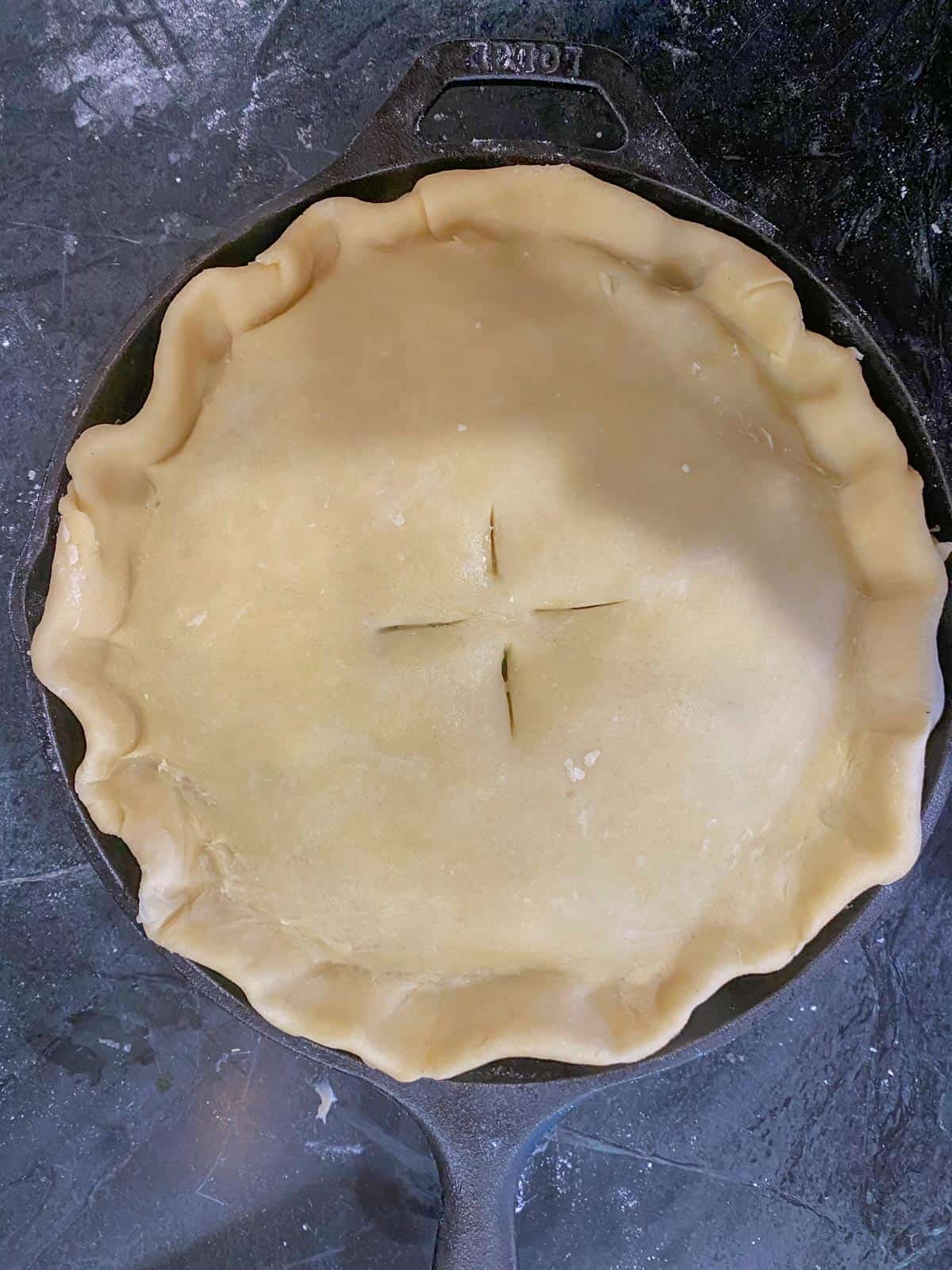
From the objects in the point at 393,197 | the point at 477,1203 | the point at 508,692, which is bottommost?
the point at 477,1203

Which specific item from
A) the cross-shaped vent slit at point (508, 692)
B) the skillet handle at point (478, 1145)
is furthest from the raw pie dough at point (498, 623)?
the skillet handle at point (478, 1145)

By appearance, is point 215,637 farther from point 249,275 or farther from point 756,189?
point 756,189

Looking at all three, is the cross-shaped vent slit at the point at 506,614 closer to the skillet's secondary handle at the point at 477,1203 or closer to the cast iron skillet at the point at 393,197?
the cast iron skillet at the point at 393,197

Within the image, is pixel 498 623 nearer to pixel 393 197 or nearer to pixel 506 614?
pixel 506 614

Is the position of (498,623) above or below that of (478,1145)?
above

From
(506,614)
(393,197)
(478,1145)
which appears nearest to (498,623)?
(506,614)

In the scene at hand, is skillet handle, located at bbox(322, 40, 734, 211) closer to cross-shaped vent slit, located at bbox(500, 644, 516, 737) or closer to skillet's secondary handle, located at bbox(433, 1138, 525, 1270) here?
cross-shaped vent slit, located at bbox(500, 644, 516, 737)

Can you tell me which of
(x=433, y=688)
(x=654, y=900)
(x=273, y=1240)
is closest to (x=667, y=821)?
(x=654, y=900)
